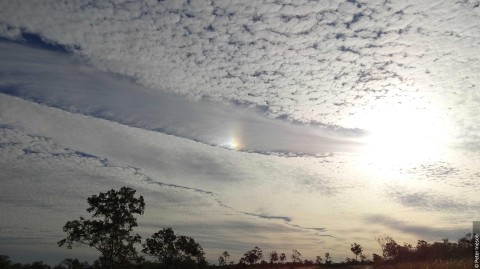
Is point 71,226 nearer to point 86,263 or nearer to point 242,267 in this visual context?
point 86,263

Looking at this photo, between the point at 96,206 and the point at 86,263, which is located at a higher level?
the point at 96,206

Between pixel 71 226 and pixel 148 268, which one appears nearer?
pixel 71 226

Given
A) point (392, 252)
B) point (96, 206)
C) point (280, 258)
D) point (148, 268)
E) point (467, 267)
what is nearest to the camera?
point (467, 267)

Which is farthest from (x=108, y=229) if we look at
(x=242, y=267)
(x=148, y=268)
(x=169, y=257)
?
(x=242, y=267)

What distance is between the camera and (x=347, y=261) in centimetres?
11788

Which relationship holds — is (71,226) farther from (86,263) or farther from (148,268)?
(86,263)

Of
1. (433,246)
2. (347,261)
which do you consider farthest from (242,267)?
(433,246)

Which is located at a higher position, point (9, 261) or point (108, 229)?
point (108, 229)

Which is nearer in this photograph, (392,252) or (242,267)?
(392,252)

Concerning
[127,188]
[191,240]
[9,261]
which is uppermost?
[127,188]

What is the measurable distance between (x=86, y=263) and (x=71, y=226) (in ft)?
143

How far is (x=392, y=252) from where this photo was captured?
90000 mm

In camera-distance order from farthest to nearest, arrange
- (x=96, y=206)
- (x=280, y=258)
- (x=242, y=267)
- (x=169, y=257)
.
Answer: (x=280, y=258) → (x=242, y=267) → (x=169, y=257) → (x=96, y=206)

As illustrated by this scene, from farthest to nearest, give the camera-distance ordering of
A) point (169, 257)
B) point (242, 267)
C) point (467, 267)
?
point (242, 267) → point (169, 257) → point (467, 267)
